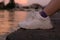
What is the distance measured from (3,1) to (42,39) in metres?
3.28

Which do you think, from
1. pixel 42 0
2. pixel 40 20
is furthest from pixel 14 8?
pixel 40 20

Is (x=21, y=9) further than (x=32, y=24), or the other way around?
(x=21, y=9)

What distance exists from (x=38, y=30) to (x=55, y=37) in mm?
236

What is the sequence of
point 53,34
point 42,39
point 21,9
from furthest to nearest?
point 21,9, point 53,34, point 42,39

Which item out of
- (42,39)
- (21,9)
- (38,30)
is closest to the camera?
(42,39)

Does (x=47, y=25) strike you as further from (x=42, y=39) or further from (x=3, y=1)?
(x=3, y=1)

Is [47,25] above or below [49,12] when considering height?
below

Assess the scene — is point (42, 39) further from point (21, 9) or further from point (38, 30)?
point (21, 9)

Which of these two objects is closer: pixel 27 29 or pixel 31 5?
pixel 27 29

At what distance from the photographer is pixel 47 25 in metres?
1.60

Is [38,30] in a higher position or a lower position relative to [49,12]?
lower

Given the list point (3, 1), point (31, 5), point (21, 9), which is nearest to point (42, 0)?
point (31, 5)

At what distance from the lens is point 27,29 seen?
157 centimetres

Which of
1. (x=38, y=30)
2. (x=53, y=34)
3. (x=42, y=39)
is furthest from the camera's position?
(x=38, y=30)
